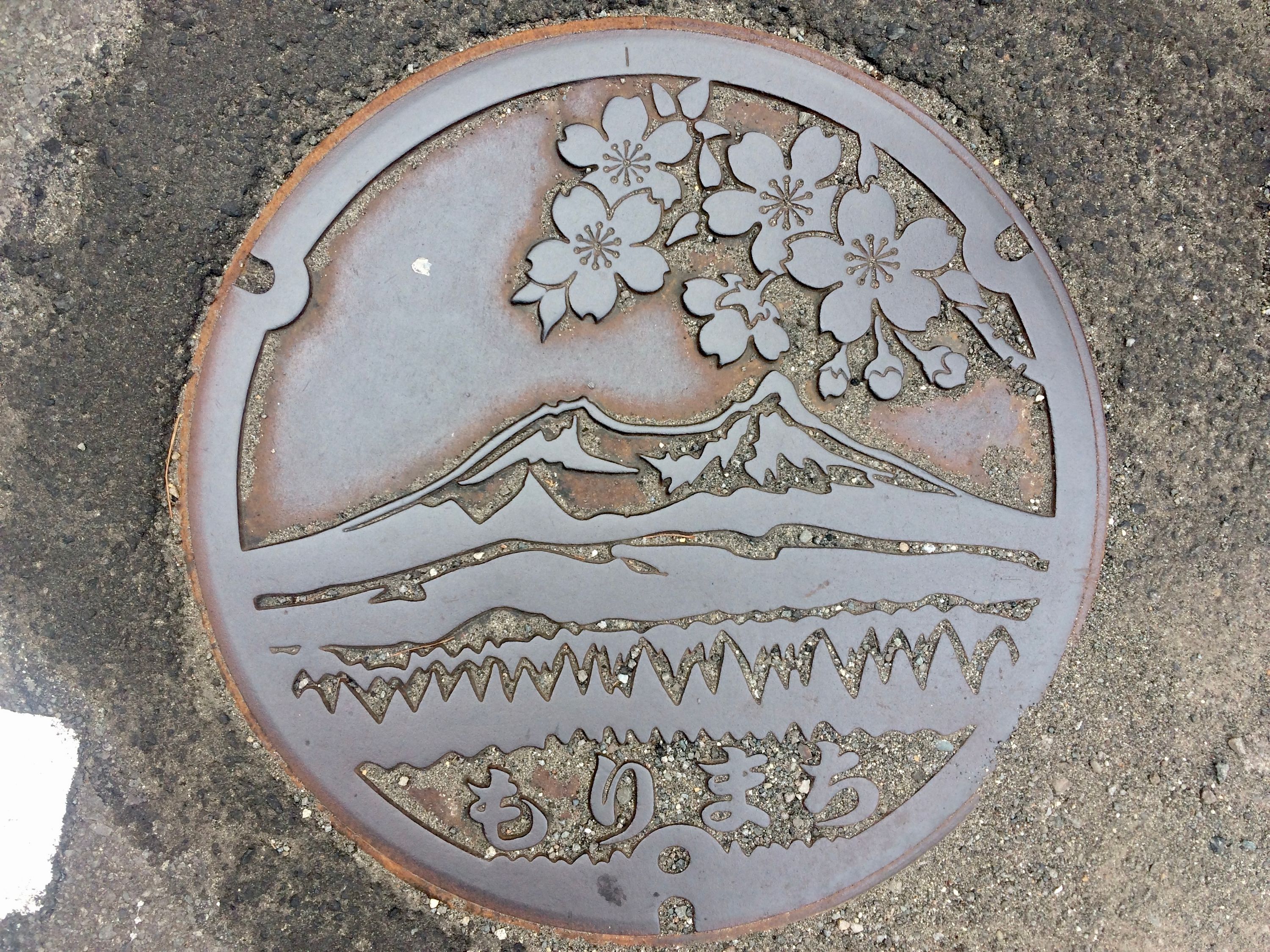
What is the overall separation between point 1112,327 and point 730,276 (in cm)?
92

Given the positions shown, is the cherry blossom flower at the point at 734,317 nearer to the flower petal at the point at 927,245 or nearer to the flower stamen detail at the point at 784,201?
the flower stamen detail at the point at 784,201

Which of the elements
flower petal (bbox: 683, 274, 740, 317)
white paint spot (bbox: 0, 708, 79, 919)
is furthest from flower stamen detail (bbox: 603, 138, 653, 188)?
white paint spot (bbox: 0, 708, 79, 919)

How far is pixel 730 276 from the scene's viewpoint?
1564 mm

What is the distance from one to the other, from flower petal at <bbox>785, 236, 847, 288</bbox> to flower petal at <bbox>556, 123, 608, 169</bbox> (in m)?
0.46

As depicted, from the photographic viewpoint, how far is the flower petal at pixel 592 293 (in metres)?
1.53

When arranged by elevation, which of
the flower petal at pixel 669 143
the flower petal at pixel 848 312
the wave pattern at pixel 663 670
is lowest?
the wave pattern at pixel 663 670

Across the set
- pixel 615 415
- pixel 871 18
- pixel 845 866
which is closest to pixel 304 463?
pixel 615 415

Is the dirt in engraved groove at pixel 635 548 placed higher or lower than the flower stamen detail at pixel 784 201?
lower

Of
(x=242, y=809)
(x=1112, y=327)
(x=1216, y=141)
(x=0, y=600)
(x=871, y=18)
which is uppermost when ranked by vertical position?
(x=871, y=18)

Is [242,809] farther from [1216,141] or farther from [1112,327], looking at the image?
[1216,141]

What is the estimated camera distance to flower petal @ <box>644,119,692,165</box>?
61.2 inches

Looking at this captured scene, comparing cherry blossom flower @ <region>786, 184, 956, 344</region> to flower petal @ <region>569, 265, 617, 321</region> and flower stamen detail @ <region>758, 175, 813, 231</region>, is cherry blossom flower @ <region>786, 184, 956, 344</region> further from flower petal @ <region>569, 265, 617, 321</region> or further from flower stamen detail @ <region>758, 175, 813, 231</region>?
flower petal @ <region>569, 265, 617, 321</region>

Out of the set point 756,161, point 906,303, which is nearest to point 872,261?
point 906,303

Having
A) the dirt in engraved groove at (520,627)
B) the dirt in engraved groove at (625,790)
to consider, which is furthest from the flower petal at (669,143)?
the dirt in engraved groove at (625,790)
